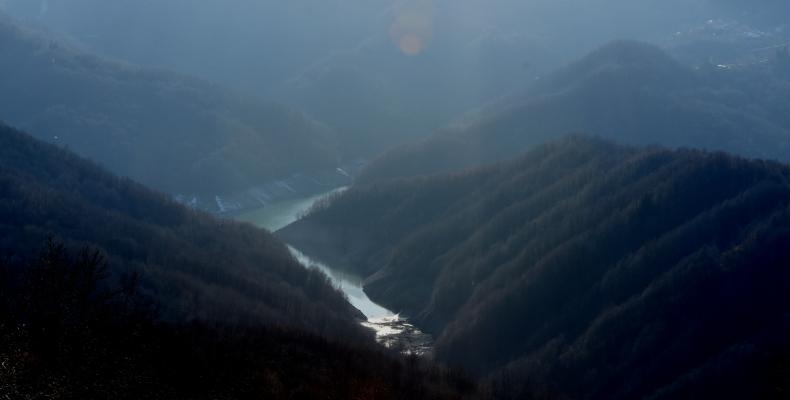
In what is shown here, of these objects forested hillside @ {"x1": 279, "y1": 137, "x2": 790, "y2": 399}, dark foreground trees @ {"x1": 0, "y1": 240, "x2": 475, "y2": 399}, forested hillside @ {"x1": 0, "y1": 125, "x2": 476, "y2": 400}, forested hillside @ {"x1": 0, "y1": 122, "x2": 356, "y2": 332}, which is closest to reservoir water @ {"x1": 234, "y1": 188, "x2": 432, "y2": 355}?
forested hillside @ {"x1": 279, "y1": 137, "x2": 790, "y2": 399}

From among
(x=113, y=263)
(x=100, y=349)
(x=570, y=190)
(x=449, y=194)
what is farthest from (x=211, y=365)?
(x=449, y=194)

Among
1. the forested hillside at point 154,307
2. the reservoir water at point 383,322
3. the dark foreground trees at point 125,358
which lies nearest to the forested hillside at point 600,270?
the reservoir water at point 383,322

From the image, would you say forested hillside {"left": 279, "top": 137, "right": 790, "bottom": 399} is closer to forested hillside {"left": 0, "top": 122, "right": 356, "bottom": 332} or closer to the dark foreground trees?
forested hillside {"left": 0, "top": 122, "right": 356, "bottom": 332}

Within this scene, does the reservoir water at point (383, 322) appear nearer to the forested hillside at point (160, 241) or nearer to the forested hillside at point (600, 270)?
the forested hillside at point (600, 270)

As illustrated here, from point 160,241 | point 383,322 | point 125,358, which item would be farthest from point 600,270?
point 125,358

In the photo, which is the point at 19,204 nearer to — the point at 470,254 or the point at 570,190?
the point at 470,254

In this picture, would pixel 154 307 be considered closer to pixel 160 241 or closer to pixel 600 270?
pixel 160 241
